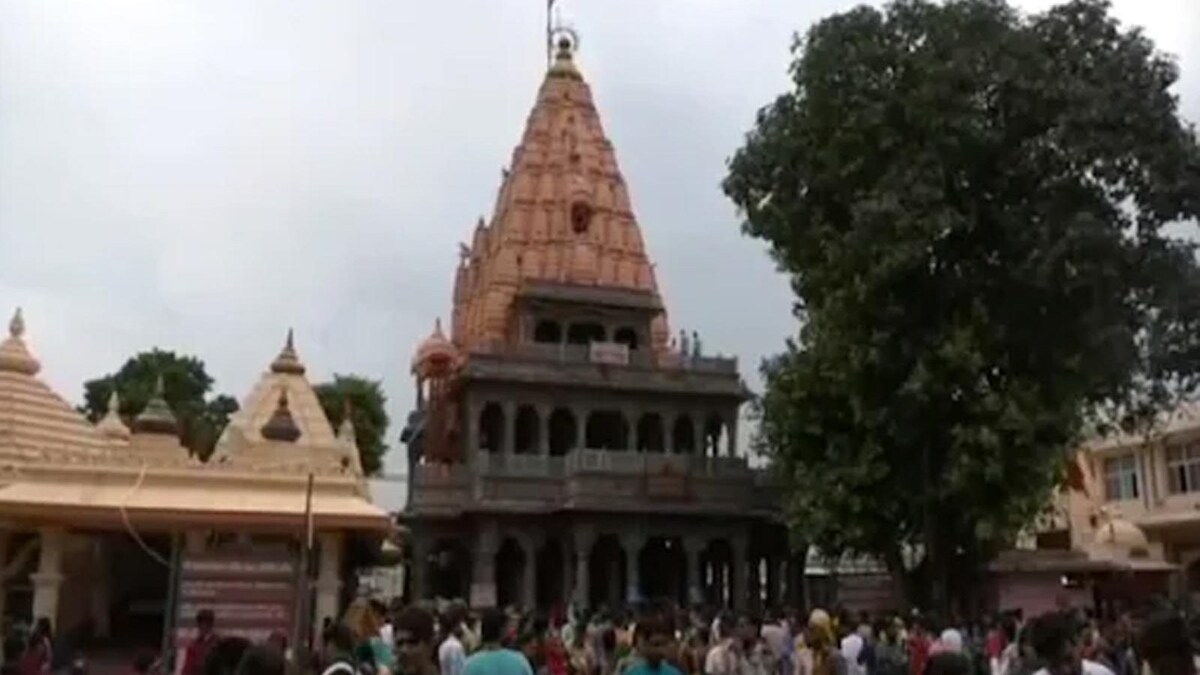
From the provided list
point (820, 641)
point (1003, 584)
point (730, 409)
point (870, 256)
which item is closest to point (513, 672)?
point (820, 641)

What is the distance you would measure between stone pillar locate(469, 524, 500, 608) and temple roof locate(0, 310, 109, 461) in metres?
12.1

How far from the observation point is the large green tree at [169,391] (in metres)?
48.1

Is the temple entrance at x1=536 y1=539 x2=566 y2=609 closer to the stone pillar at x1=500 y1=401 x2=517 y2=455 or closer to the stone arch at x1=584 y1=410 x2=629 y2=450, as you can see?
the stone pillar at x1=500 y1=401 x2=517 y2=455

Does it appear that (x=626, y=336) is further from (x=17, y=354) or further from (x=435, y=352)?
(x=17, y=354)

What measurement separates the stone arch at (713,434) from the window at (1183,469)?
565 inches

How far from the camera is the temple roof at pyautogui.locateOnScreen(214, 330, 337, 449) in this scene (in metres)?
27.1

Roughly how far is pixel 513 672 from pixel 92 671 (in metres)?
15.0

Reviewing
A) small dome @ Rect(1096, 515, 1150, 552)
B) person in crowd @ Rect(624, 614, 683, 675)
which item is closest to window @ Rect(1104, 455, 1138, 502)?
small dome @ Rect(1096, 515, 1150, 552)

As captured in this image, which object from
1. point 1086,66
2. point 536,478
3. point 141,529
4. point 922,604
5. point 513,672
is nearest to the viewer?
point 513,672

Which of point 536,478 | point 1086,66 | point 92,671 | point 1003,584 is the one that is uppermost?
point 1086,66

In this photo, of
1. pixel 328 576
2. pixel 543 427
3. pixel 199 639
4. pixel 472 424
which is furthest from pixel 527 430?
pixel 199 639

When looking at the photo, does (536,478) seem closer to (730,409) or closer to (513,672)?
(730,409)

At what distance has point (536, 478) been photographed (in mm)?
34688

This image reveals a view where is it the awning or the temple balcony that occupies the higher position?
the temple balcony
